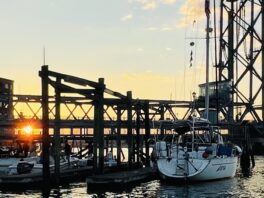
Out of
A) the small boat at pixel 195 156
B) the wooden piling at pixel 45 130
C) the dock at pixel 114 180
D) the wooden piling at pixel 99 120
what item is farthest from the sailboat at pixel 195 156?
the wooden piling at pixel 45 130

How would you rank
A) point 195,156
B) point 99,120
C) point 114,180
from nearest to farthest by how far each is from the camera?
point 114,180, point 99,120, point 195,156

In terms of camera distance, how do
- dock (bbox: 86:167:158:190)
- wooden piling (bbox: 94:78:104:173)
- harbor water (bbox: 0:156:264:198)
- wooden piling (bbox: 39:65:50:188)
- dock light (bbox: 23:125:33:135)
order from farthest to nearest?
dock light (bbox: 23:125:33:135) → wooden piling (bbox: 94:78:104:173) → dock (bbox: 86:167:158:190) → wooden piling (bbox: 39:65:50:188) → harbor water (bbox: 0:156:264:198)

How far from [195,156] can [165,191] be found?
19.6 ft

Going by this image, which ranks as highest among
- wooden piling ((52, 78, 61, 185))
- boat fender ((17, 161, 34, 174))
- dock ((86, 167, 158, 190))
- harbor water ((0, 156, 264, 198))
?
wooden piling ((52, 78, 61, 185))

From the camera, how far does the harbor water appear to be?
3625 centimetres

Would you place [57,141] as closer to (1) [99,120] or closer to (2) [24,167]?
(1) [99,120]

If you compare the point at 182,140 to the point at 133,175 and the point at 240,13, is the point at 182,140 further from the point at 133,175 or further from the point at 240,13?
the point at 240,13

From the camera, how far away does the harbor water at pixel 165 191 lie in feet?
119

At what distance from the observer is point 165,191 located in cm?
3894

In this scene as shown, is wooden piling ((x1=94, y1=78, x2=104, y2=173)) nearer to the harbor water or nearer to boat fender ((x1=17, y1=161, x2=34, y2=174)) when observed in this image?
the harbor water

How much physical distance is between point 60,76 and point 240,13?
279 feet

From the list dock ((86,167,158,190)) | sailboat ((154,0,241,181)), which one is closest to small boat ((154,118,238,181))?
sailboat ((154,0,241,181))

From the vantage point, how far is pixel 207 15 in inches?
2169

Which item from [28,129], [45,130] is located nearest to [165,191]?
[45,130]
